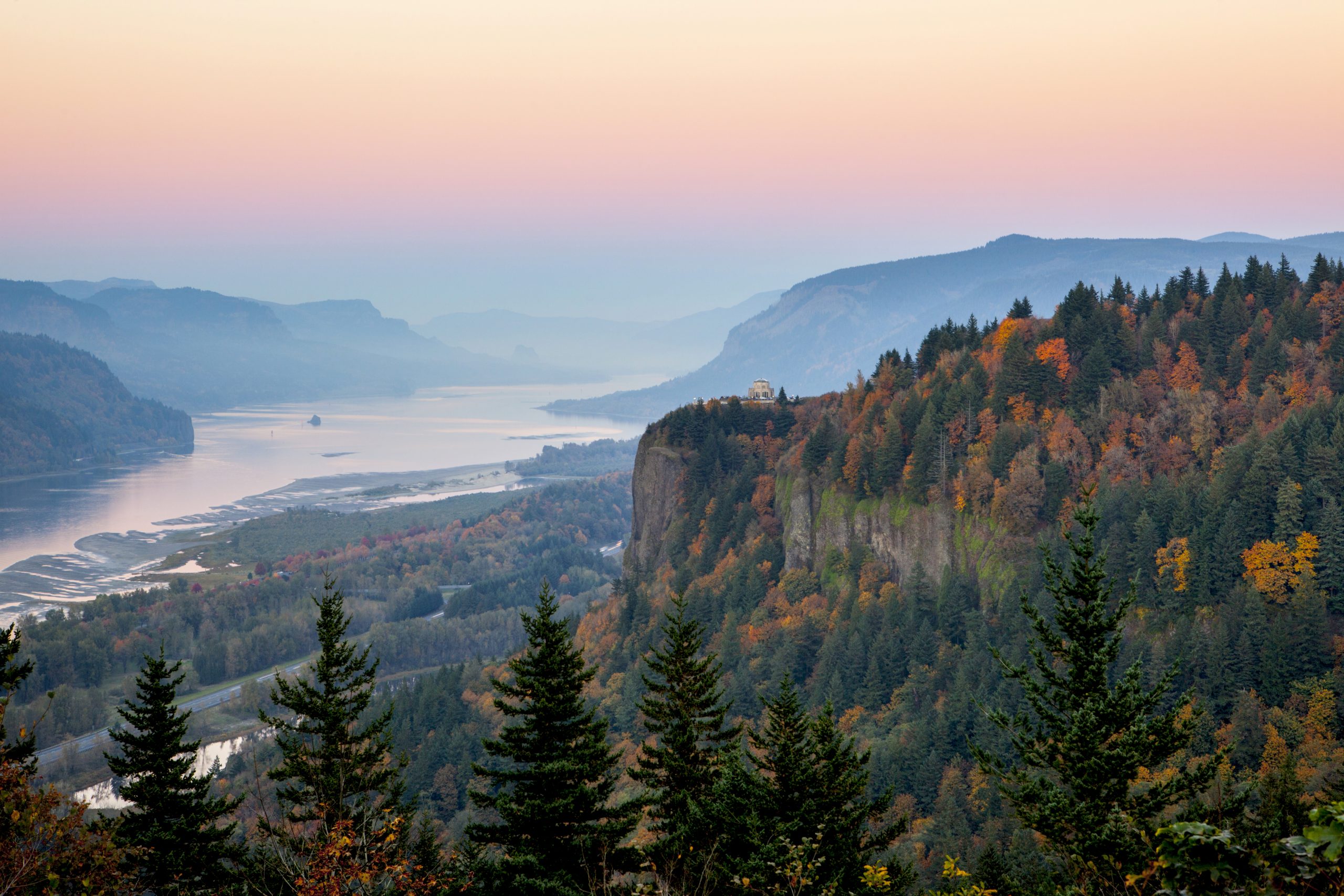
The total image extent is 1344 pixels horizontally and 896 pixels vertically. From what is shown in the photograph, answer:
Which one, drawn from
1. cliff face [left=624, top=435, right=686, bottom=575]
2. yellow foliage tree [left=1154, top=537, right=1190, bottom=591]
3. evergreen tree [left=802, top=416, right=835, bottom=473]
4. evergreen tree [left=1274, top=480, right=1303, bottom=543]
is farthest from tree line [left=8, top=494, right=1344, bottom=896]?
cliff face [left=624, top=435, right=686, bottom=575]

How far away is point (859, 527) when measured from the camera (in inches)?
2867

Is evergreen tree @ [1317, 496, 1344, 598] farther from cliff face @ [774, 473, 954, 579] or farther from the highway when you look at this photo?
the highway

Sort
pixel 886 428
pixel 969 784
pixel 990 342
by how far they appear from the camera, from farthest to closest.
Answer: pixel 990 342 < pixel 886 428 < pixel 969 784

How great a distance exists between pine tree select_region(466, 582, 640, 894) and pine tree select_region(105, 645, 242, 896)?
6.60m

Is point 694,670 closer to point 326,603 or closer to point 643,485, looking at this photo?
point 326,603

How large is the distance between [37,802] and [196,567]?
470 ft

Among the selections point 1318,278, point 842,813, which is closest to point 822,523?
point 1318,278

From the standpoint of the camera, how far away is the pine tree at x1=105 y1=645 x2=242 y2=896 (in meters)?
21.0

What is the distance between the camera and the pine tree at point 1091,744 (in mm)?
15422

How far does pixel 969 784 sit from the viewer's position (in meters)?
→ 47.3

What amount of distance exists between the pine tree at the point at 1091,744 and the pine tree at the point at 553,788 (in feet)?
24.5

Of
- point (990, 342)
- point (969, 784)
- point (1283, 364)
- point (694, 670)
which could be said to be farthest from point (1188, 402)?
point (694, 670)

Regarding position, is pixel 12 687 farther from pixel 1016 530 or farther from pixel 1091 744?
pixel 1016 530

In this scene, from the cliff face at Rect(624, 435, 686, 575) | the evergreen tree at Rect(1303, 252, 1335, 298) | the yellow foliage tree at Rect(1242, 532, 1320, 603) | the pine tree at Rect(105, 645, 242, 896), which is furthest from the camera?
the cliff face at Rect(624, 435, 686, 575)
